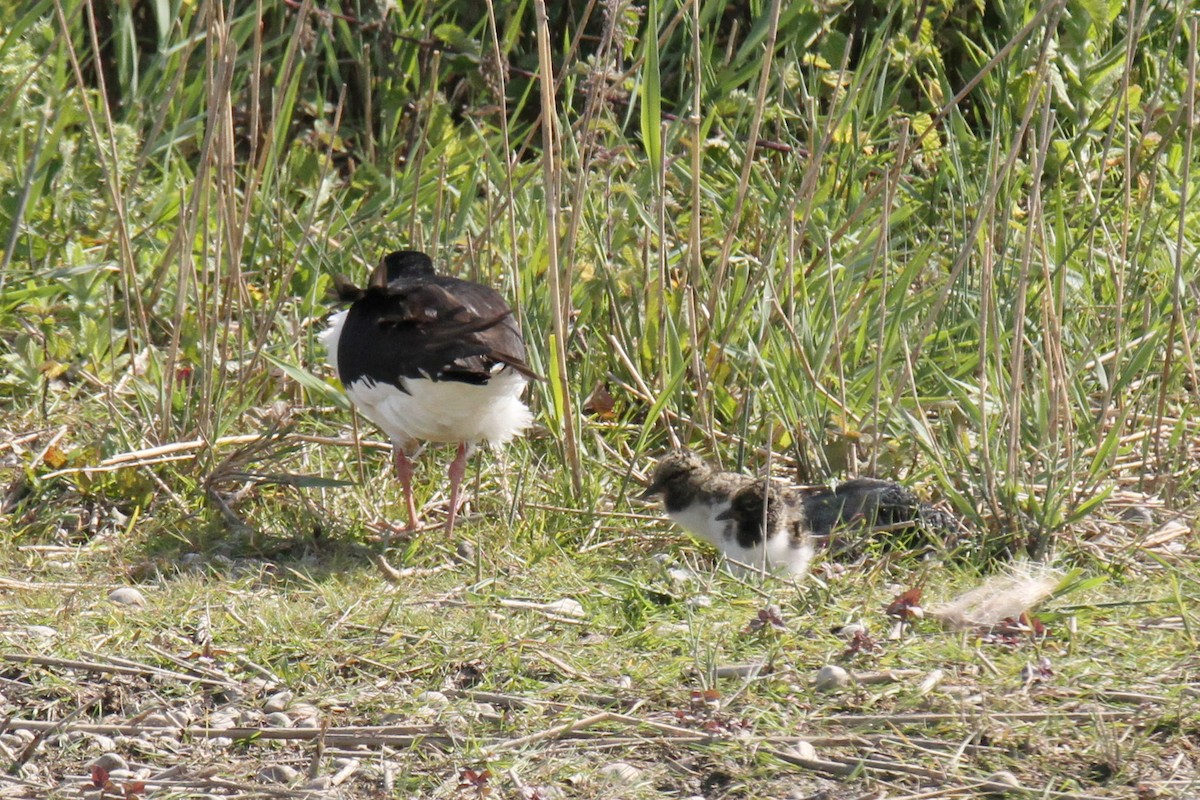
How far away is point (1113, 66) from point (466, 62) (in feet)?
9.40

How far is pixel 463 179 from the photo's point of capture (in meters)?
6.50

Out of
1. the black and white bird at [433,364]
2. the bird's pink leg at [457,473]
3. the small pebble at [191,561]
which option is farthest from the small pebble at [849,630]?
the small pebble at [191,561]

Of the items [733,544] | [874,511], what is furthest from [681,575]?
[874,511]

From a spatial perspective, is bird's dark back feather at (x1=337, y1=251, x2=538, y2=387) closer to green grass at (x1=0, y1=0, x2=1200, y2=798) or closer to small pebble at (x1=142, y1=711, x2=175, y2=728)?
green grass at (x1=0, y1=0, x2=1200, y2=798)

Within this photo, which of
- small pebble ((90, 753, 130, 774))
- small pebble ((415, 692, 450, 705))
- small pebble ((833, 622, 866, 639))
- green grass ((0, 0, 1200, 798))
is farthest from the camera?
small pebble ((833, 622, 866, 639))

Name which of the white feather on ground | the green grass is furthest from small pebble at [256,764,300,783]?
the white feather on ground

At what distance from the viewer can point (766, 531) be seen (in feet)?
13.9

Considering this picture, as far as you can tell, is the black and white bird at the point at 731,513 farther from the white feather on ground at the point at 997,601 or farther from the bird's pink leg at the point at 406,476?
the bird's pink leg at the point at 406,476

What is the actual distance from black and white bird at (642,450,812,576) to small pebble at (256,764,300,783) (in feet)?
5.21

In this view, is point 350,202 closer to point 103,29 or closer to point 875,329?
point 103,29

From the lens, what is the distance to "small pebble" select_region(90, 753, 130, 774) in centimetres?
313

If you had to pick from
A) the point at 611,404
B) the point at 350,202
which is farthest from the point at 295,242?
the point at 611,404

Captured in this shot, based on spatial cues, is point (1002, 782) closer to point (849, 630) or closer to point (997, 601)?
point (849, 630)

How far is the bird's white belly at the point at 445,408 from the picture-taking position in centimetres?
471
